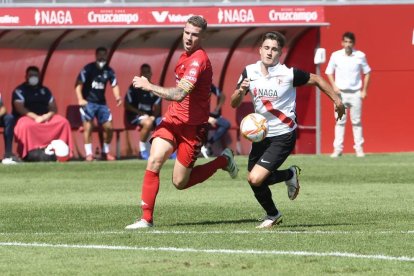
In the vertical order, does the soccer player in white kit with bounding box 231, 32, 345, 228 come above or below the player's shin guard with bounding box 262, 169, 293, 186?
above

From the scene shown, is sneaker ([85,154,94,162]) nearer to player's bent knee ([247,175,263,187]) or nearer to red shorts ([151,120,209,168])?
red shorts ([151,120,209,168])

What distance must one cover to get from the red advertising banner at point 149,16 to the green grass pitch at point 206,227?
4550 mm

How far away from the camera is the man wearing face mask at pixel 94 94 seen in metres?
24.9

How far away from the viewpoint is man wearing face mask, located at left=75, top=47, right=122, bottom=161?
24.9 m

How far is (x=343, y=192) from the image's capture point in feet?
55.9

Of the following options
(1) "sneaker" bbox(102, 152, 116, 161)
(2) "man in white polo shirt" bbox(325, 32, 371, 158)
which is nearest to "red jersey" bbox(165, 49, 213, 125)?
(2) "man in white polo shirt" bbox(325, 32, 371, 158)

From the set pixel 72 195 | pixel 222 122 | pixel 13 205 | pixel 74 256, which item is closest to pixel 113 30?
pixel 222 122

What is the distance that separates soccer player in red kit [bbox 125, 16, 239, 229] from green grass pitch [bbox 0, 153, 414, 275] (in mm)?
428

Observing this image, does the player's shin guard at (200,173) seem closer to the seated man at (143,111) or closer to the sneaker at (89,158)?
the sneaker at (89,158)

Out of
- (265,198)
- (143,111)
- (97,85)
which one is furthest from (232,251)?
(143,111)

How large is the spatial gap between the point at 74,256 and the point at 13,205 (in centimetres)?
556

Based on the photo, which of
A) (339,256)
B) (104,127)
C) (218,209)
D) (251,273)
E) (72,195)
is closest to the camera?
(251,273)

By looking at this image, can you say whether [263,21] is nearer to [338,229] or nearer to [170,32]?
[170,32]

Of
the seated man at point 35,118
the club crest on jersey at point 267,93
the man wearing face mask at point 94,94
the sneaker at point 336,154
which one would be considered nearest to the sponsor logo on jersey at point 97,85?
the man wearing face mask at point 94,94
